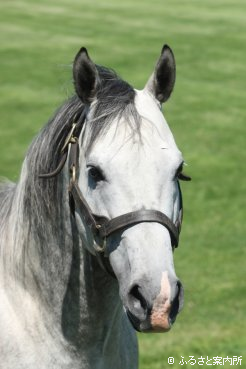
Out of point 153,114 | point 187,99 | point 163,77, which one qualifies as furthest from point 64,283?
point 187,99

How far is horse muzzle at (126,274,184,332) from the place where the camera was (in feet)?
11.4

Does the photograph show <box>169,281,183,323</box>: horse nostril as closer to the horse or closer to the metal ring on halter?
the horse

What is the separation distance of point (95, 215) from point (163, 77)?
76 cm

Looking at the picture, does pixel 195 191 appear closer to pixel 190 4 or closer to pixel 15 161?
pixel 15 161

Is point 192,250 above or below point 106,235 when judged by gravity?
below

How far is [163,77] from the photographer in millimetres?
4125

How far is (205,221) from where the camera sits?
13.4m

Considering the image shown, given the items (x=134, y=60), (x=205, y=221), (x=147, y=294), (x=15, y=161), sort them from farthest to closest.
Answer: (x=134, y=60), (x=15, y=161), (x=205, y=221), (x=147, y=294)

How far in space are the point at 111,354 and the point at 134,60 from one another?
20.3 meters

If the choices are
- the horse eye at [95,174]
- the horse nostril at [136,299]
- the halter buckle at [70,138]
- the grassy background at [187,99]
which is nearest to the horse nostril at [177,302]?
the horse nostril at [136,299]

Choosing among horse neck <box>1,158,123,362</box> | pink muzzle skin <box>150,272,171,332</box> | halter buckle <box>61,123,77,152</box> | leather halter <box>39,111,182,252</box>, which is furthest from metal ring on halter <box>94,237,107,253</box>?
halter buckle <box>61,123,77,152</box>

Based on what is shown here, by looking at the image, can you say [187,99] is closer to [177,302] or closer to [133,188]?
[133,188]

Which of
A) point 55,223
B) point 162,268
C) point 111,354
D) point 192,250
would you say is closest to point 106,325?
point 111,354

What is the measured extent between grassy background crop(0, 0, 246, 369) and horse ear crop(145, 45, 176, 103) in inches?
19.6
